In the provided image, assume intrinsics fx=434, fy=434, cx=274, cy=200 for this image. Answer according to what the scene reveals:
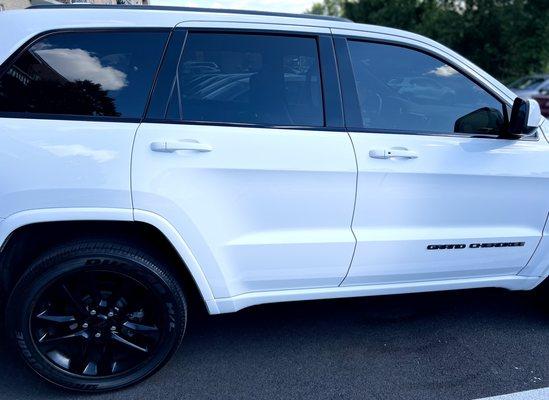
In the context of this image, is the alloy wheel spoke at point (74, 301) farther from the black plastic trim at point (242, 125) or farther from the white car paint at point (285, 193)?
the black plastic trim at point (242, 125)

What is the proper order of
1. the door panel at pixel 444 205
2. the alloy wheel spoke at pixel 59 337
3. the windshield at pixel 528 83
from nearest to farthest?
the alloy wheel spoke at pixel 59 337
the door panel at pixel 444 205
the windshield at pixel 528 83

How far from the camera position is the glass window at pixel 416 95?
7.73 ft

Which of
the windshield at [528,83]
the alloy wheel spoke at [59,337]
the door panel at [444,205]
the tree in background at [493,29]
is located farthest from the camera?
the tree in background at [493,29]

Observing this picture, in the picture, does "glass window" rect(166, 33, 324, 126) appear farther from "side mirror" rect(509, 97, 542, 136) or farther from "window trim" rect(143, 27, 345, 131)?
"side mirror" rect(509, 97, 542, 136)

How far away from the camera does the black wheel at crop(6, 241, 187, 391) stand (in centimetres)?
199

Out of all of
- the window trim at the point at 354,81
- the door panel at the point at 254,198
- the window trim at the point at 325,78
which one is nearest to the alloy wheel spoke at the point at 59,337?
the door panel at the point at 254,198

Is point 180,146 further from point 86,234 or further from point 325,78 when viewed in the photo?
point 325,78

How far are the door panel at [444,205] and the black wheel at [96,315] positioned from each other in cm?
103

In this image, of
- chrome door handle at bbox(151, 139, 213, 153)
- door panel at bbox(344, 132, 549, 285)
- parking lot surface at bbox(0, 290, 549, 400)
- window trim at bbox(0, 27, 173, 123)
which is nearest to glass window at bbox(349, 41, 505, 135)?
door panel at bbox(344, 132, 549, 285)

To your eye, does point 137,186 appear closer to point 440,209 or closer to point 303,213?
point 303,213

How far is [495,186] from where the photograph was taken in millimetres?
2400

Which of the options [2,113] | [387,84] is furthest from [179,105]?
[387,84]

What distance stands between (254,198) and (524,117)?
1505 mm

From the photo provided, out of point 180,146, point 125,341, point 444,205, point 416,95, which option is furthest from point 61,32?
point 444,205
